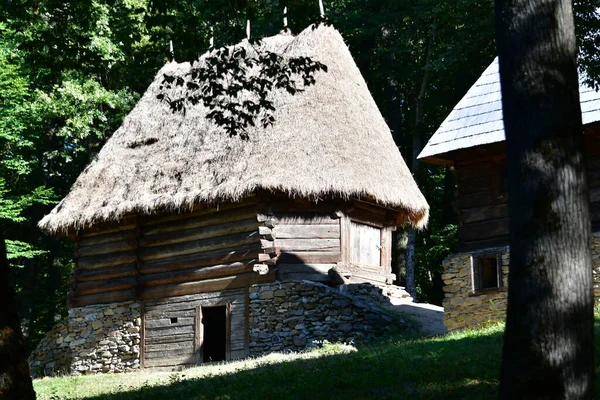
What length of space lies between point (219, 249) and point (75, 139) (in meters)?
12.4

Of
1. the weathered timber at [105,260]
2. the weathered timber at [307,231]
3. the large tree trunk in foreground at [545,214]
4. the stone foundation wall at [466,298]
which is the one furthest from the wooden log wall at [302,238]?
the large tree trunk in foreground at [545,214]

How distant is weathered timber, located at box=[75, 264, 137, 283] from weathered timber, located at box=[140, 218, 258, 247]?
0.75 m

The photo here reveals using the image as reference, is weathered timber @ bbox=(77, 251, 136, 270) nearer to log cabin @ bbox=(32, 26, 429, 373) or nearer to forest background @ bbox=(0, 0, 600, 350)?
log cabin @ bbox=(32, 26, 429, 373)

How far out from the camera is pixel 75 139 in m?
31.7

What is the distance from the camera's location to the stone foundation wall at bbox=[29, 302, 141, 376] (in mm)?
22328

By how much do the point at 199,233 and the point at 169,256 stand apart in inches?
44.7

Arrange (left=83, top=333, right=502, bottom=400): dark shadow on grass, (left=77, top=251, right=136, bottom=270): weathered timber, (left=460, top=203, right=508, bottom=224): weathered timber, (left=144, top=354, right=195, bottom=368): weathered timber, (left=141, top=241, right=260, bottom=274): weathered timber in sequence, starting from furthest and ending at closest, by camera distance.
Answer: (left=77, top=251, right=136, bottom=270): weathered timber, (left=144, top=354, right=195, bottom=368): weathered timber, (left=141, top=241, right=260, bottom=274): weathered timber, (left=460, top=203, right=508, bottom=224): weathered timber, (left=83, top=333, right=502, bottom=400): dark shadow on grass

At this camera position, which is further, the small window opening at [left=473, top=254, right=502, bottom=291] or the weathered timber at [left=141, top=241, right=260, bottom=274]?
the weathered timber at [left=141, top=241, right=260, bottom=274]

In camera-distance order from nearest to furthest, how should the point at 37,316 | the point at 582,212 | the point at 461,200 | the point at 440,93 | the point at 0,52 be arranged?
1. the point at 582,212
2. the point at 461,200
3. the point at 0,52
4. the point at 440,93
5. the point at 37,316

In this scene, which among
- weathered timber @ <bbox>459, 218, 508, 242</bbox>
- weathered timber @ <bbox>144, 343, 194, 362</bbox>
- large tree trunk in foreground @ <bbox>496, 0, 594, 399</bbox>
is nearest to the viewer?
large tree trunk in foreground @ <bbox>496, 0, 594, 399</bbox>

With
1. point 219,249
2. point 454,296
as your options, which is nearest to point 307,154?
point 219,249

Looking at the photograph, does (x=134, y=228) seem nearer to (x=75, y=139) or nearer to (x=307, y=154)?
(x=307, y=154)

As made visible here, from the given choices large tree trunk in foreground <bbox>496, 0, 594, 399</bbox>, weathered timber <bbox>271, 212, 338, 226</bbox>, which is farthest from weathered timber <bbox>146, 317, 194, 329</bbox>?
large tree trunk in foreground <bbox>496, 0, 594, 399</bbox>

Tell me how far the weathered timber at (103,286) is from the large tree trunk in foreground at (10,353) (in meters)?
13.9
